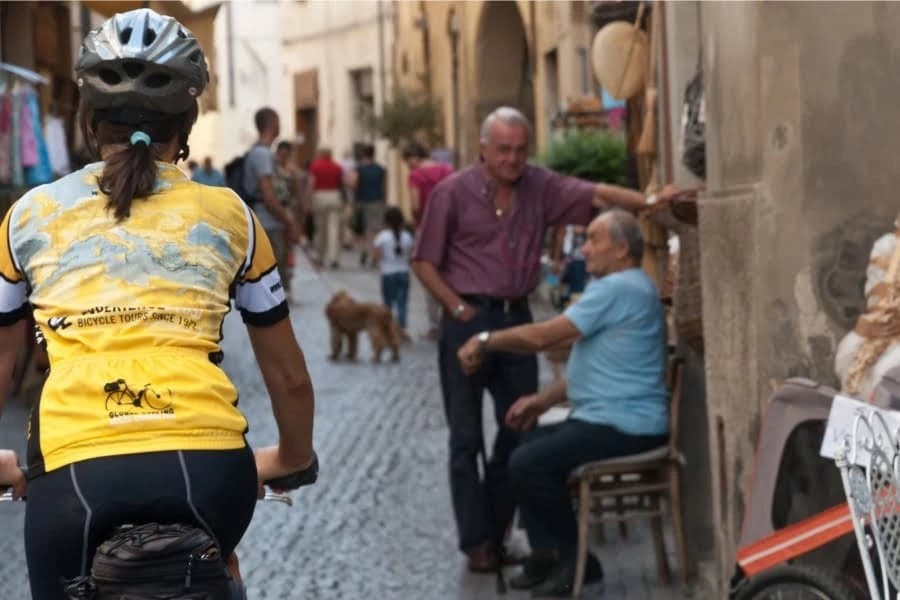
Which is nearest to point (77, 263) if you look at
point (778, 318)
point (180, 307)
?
point (180, 307)

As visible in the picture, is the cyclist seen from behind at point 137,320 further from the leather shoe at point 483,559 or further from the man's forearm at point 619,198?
the man's forearm at point 619,198

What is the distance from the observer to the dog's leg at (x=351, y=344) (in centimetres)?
1698

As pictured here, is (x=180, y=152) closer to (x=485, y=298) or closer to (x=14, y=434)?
(x=485, y=298)

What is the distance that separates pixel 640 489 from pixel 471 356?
31.5 inches

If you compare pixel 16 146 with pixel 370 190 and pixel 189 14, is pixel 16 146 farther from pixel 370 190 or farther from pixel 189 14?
pixel 370 190

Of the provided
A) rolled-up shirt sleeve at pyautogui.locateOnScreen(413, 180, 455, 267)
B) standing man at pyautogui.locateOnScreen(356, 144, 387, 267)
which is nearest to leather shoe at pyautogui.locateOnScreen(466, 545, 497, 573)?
rolled-up shirt sleeve at pyautogui.locateOnScreen(413, 180, 455, 267)

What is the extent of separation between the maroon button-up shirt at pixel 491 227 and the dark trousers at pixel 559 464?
0.75 metres

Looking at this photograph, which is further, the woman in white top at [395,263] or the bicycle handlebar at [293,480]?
the woman in white top at [395,263]

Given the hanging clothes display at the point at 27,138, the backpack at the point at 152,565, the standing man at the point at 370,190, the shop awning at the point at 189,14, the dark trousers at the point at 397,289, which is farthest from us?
the standing man at the point at 370,190

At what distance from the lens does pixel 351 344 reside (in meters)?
17.1

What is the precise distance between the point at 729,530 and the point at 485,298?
1.77 m

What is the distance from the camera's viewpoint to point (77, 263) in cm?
319

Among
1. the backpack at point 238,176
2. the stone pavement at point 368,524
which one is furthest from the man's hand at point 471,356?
the backpack at point 238,176

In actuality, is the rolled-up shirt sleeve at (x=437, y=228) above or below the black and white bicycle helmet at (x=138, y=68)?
below
